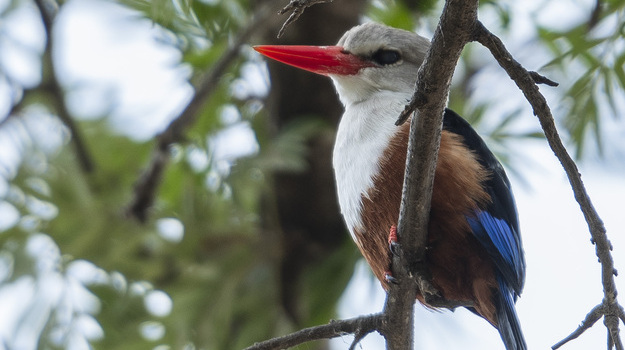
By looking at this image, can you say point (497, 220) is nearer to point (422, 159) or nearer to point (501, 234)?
point (501, 234)

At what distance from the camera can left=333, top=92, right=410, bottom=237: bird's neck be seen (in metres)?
2.48

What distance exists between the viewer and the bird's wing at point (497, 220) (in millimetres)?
2383

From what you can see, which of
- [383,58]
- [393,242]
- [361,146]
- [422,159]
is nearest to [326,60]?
[383,58]

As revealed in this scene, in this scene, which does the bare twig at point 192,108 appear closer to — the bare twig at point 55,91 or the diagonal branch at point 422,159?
the bare twig at point 55,91

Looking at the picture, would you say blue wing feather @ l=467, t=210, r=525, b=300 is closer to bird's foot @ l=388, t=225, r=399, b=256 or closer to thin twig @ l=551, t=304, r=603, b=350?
bird's foot @ l=388, t=225, r=399, b=256

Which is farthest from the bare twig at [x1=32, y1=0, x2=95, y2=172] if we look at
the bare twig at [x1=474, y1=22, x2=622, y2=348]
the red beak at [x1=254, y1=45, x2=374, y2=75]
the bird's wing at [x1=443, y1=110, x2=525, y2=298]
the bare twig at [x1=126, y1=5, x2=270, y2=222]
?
the bare twig at [x1=474, y1=22, x2=622, y2=348]

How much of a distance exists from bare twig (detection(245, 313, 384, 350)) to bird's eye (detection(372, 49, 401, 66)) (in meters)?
1.04

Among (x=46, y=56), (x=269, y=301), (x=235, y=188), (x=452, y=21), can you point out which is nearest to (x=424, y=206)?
(x=452, y=21)

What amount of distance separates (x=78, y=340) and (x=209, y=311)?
71 cm

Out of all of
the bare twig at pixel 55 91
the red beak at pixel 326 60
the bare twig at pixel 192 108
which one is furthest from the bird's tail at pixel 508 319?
the bare twig at pixel 55 91

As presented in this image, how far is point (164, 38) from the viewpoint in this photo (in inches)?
171

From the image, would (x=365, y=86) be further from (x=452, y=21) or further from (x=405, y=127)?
(x=452, y=21)

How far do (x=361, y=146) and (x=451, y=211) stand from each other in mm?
367

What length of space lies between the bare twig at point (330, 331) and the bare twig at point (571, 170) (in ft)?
2.00
